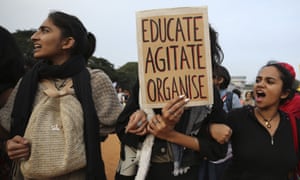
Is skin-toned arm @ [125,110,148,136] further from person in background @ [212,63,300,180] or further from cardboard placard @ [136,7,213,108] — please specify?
person in background @ [212,63,300,180]

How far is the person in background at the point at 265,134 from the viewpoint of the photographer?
214cm

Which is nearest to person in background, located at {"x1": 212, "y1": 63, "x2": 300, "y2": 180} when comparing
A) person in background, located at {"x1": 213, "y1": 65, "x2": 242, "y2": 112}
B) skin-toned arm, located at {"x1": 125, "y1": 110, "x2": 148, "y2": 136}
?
skin-toned arm, located at {"x1": 125, "y1": 110, "x2": 148, "y2": 136}

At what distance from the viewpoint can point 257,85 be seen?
2.39 meters

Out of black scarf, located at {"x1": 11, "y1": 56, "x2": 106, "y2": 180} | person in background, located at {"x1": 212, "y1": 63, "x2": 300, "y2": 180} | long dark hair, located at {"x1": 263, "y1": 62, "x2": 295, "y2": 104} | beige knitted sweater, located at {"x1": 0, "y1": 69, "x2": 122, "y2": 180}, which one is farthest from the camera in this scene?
long dark hair, located at {"x1": 263, "y1": 62, "x2": 295, "y2": 104}

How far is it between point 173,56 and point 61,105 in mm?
716

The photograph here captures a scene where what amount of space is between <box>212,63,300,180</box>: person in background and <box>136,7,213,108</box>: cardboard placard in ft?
2.49

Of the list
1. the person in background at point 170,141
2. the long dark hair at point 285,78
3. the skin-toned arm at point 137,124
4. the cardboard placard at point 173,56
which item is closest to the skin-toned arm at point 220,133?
the person in background at point 170,141

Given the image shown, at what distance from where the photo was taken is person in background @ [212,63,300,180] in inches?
84.1

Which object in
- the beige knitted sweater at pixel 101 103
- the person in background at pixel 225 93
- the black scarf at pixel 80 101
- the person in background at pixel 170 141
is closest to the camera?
the person in background at pixel 170 141

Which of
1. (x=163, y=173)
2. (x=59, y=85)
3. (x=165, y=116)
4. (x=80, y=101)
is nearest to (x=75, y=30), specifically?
(x=59, y=85)

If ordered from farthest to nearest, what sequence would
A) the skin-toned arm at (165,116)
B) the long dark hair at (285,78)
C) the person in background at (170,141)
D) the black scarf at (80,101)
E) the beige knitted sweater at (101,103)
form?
the long dark hair at (285,78), the beige knitted sweater at (101,103), the black scarf at (80,101), the person in background at (170,141), the skin-toned arm at (165,116)

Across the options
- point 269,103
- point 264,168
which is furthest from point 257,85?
point 264,168

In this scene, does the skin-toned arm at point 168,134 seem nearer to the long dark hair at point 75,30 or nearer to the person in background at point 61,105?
the person in background at point 61,105

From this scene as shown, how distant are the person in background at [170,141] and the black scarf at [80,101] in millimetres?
152
